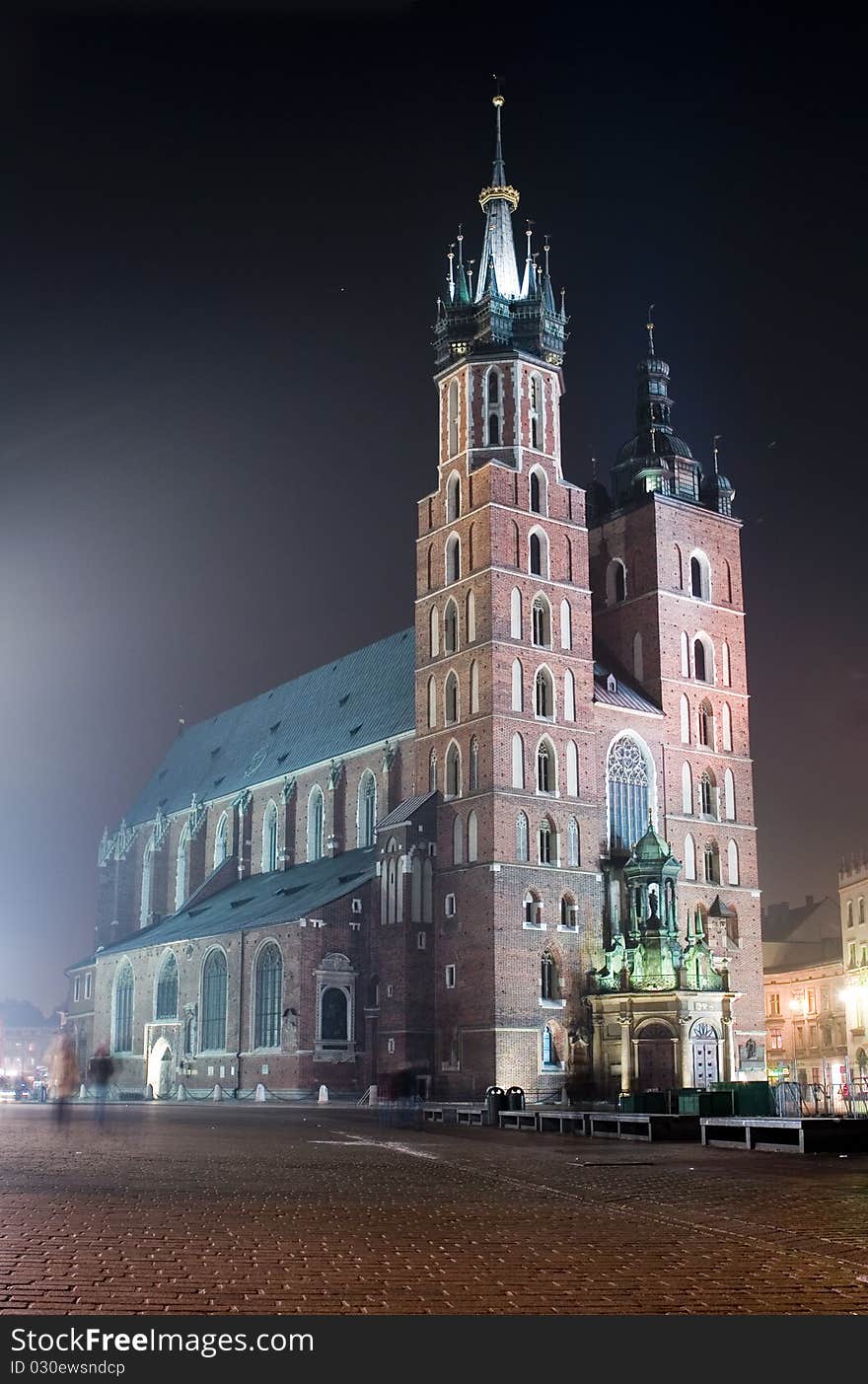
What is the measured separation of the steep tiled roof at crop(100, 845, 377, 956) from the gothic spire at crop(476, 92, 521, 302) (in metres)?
25.8

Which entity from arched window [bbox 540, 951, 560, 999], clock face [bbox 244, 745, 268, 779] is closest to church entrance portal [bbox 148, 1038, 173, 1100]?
clock face [bbox 244, 745, 268, 779]

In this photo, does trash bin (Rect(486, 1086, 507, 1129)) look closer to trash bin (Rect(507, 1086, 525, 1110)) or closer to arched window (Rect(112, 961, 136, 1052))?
trash bin (Rect(507, 1086, 525, 1110))

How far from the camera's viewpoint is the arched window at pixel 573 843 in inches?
2254

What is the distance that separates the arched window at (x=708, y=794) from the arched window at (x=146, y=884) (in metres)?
38.9

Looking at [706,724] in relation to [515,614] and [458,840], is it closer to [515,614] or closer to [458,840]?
[515,614]

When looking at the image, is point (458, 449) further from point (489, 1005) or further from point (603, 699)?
point (489, 1005)

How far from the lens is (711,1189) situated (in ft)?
59.0

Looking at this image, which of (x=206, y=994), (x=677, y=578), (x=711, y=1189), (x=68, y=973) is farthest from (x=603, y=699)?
(x=68, y=973)

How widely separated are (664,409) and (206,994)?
34.9 m

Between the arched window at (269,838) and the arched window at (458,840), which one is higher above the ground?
the arched window at (269,838)

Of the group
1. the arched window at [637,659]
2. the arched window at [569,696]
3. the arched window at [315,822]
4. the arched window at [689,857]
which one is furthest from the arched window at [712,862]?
the arched window at [315,822]

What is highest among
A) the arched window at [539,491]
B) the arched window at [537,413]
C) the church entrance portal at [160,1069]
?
the arched window at [537,413]

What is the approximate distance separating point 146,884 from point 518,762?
4095 cm

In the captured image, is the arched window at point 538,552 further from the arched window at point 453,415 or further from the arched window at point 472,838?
the arched window at point 472,838
